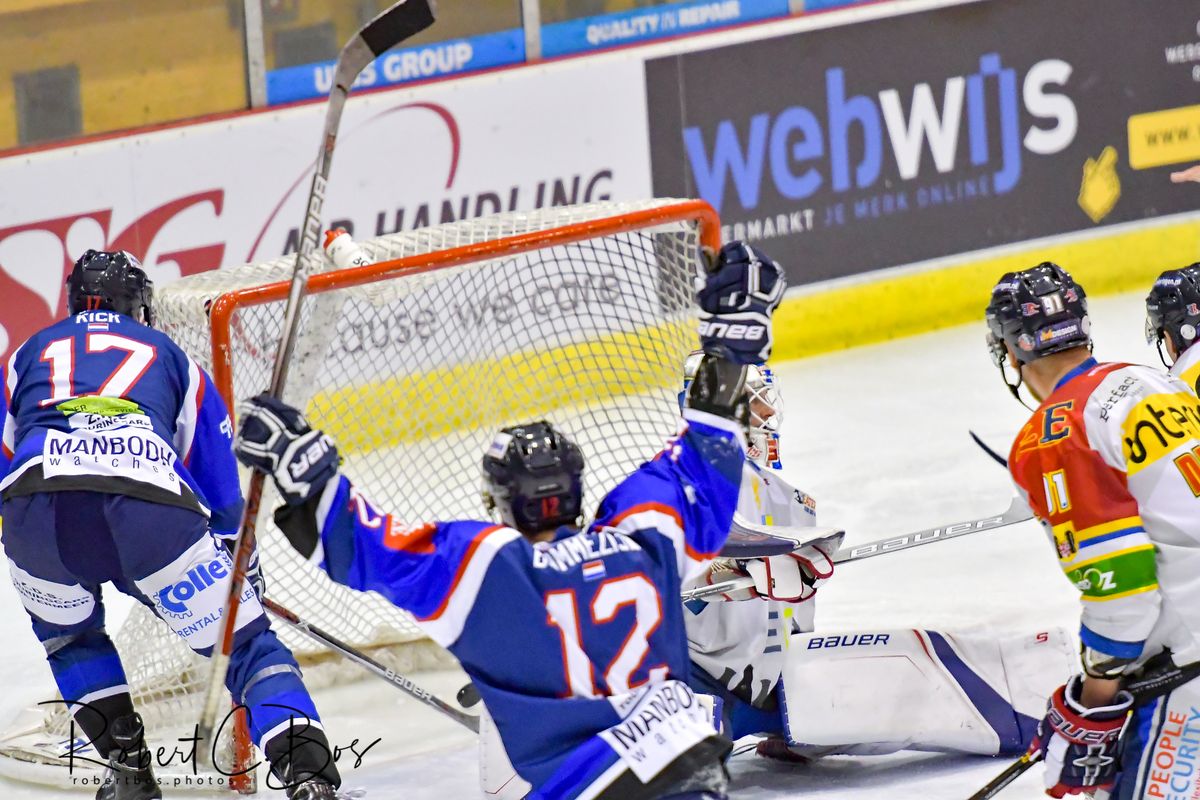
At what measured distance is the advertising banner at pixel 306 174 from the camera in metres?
5.62

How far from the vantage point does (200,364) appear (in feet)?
13.8

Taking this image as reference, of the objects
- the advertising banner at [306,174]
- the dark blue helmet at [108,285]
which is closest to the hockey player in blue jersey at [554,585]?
the dark blue helmet at [108,285]

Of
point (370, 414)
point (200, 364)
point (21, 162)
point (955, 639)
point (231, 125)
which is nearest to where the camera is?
point (955, 639)

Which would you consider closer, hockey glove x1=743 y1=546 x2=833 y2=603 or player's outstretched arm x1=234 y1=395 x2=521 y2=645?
player's outstretched arm x1=234 y1=395 x2=521 y2=645

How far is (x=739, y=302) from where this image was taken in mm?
2631

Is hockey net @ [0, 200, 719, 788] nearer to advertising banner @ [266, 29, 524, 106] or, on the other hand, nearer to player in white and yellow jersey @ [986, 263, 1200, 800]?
advertising banner @ [266, 29, 524, 106]

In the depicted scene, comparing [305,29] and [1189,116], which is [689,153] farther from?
[1189,116]

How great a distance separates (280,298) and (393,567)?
1692 mm

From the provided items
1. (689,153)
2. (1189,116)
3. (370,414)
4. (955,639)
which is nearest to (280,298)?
(370,414)

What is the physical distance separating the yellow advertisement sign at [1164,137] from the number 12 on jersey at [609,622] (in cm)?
598

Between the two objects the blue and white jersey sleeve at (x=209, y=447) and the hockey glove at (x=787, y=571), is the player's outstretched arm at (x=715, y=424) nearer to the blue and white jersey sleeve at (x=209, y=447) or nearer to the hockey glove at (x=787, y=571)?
the hockey glove at (x=787, y=571)

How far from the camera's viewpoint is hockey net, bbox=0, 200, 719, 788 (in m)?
4.26

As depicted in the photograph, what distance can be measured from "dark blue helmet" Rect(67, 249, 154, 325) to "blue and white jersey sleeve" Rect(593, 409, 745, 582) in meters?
1.55

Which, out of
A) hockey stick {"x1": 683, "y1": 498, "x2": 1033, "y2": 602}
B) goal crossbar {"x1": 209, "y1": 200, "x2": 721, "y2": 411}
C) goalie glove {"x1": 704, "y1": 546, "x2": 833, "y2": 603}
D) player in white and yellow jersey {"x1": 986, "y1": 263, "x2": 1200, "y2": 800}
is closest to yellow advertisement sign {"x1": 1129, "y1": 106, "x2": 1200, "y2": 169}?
goal crossbar {"x1": 209, "y1": 200, "x2": 721, "y2": 411}
